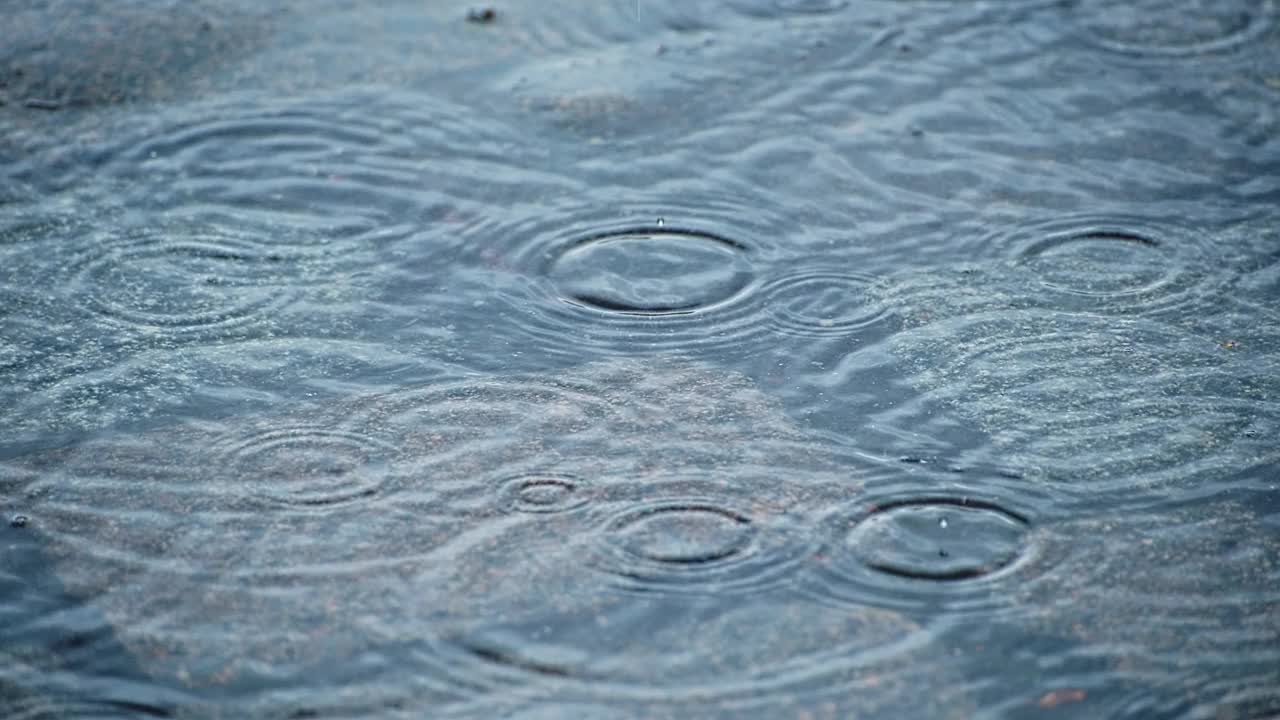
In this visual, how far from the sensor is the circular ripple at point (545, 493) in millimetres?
4461

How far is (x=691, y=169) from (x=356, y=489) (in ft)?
8.22

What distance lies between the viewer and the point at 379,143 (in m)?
6.62

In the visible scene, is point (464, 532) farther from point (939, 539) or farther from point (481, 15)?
point (481, 15)

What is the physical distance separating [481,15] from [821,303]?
3.15 metres

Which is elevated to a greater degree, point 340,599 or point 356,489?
point 356,489

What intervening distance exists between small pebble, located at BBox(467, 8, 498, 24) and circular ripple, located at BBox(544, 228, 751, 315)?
7.58ft

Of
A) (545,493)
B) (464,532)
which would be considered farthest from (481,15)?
(464,532)

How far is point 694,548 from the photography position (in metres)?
4.29

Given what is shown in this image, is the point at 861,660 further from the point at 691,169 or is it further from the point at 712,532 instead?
the point at 691,169

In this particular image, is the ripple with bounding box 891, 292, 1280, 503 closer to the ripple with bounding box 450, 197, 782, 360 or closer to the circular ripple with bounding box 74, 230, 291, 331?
the ripple with bounding box 450, 197, 782, 360

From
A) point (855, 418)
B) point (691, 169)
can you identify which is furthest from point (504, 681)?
point (691, 169)

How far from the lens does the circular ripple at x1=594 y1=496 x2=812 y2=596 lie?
416 centimetres

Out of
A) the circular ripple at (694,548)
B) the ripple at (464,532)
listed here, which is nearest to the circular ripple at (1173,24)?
the ripple at (464,532)

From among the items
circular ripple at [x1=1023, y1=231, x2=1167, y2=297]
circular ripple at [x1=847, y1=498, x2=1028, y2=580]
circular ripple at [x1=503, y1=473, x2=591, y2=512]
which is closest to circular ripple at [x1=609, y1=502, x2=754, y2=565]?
circular ripple at [x1=503, y1=473, x2=591, y2=512]
